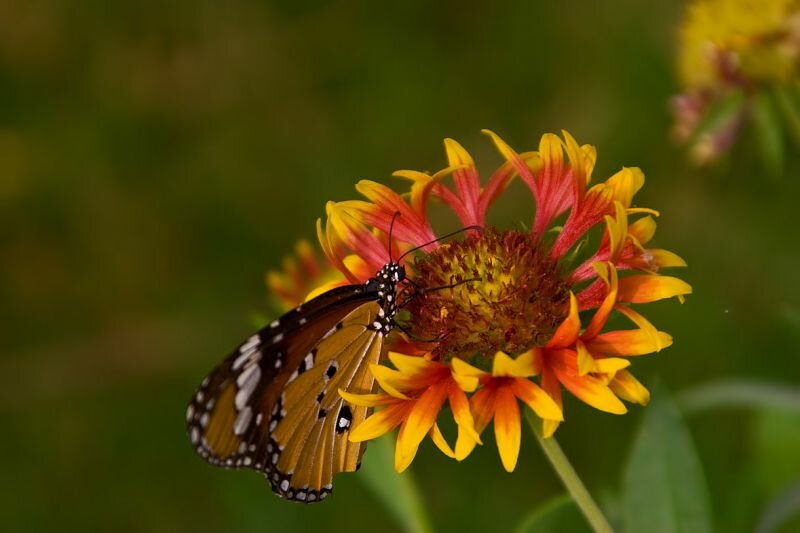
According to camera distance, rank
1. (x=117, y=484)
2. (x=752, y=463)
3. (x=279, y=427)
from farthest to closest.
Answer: (x=117, y=484) → (x=752, y=463) → (x=279, y=427)

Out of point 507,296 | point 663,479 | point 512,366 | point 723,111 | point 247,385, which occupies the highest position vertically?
point 723,111

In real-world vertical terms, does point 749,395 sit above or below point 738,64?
below

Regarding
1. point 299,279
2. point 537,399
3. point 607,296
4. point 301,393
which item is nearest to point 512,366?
point 537,399

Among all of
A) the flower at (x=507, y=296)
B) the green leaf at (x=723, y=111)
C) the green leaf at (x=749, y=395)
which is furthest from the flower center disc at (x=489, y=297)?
the green leaf at (x=723, y=111)

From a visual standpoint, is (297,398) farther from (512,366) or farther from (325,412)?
(512,366)

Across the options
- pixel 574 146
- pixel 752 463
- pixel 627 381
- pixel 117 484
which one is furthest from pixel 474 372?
pixel 117 484

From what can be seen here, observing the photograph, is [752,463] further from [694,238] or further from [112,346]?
[112,346]

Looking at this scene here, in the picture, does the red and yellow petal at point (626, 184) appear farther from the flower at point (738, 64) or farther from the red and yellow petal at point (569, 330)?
the flower at point (738, 64)

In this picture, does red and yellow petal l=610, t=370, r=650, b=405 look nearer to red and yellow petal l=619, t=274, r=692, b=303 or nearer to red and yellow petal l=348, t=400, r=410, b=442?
red and yellow petal l=619, t=274, r=692, b=303
